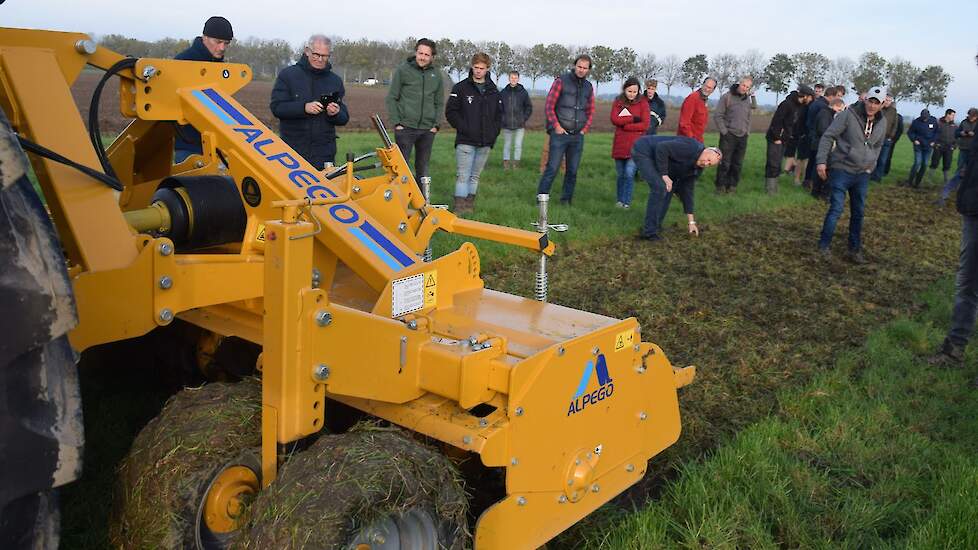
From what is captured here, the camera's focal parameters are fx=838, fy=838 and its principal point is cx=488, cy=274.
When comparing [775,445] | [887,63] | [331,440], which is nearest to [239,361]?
[331,440]

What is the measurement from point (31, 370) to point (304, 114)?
18.1ft

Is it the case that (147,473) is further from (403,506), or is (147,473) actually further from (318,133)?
(318,133)

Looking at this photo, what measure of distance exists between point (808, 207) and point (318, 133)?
973cm

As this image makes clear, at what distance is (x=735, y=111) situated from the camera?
14250mm

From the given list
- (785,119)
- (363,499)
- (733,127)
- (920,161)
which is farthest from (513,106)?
(363,499)

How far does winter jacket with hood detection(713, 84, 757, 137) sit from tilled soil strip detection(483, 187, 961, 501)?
2716 mm

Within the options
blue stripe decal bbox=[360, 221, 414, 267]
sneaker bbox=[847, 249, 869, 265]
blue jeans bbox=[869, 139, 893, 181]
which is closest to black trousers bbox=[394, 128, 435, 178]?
sneaker bbox=[847, 249, 869, 265]

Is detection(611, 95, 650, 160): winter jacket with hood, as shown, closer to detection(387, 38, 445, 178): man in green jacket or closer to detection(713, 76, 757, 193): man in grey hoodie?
detection(713, 76, 757, 193): man in grey hoodie

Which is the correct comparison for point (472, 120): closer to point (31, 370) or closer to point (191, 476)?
point (191, 476)

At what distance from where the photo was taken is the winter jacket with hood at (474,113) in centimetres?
1095

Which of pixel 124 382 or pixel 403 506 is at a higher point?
pixel 403 506

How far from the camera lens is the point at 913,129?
1814 centimetres

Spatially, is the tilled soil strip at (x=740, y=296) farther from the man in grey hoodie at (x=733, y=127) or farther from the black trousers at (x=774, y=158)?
the black trousers at (x=774, y=158)

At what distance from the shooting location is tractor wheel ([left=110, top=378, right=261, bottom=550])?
115 inches
